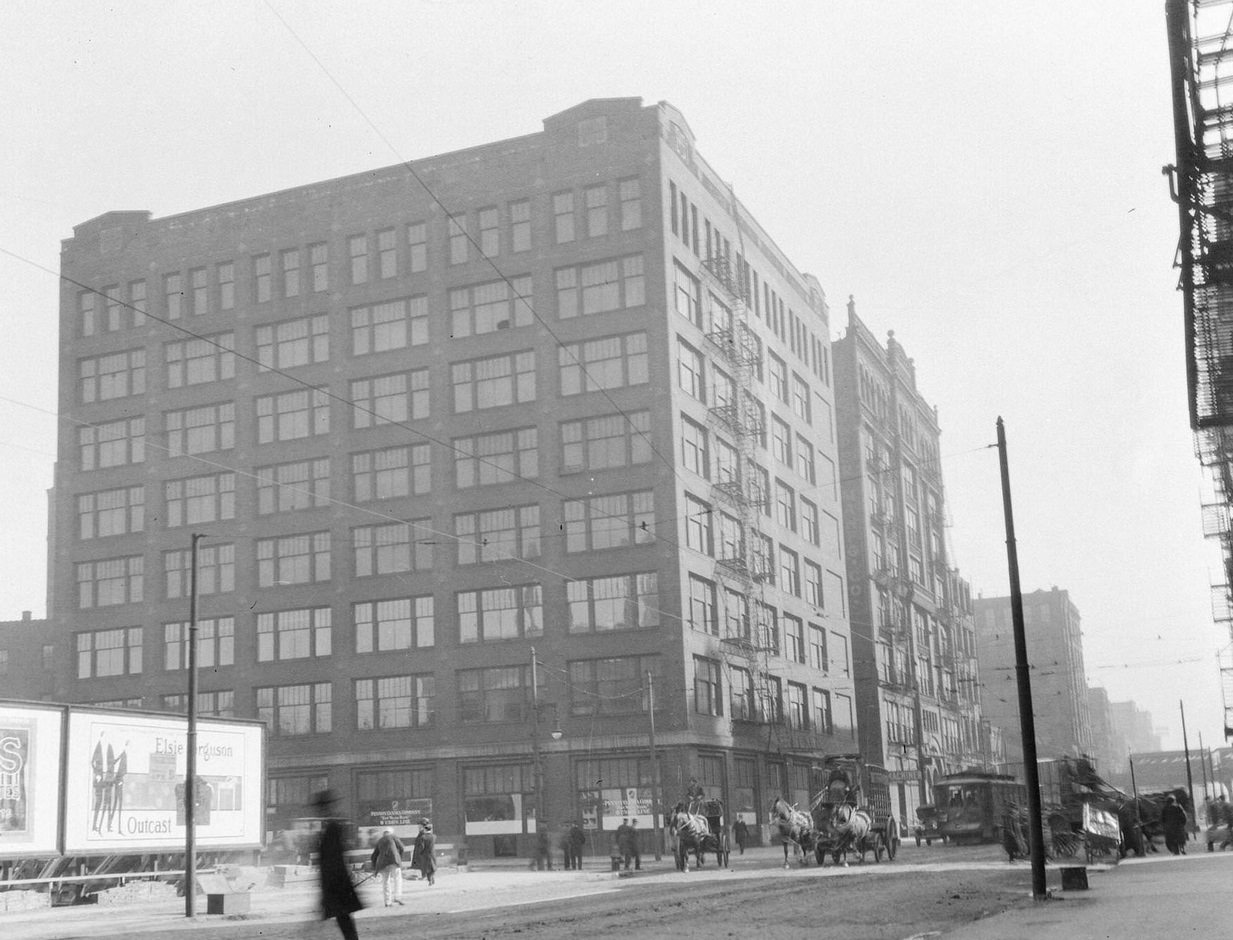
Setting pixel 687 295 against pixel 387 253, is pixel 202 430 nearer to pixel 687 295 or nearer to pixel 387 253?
pixel 387 253

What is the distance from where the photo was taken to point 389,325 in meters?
75.6

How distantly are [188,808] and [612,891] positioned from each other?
906cm

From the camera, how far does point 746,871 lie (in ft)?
134

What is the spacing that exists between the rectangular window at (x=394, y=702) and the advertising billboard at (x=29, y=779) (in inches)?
1439

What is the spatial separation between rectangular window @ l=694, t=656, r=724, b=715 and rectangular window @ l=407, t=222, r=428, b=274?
24.5 meters

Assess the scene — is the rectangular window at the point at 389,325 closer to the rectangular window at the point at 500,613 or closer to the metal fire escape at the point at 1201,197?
the rectangular window at the point at 500,613

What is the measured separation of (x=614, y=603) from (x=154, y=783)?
108 ft

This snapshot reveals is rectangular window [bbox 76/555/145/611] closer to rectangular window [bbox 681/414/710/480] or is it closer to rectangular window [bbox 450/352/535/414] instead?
rectangular window [bbox 450/352/535/414]

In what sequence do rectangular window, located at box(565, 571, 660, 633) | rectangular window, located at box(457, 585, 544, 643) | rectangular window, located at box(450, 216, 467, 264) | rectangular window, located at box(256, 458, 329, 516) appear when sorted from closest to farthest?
rectangular window, located at box(565, 571, 660, 633), rectangular window, located at box(457, 585, 544, 643), rectangular window, located at box(450, 216, 467, 264), rectangular window, located at box(256, 458, 329, 516)

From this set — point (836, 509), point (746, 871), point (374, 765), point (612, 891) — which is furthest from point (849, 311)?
point (612, 891)

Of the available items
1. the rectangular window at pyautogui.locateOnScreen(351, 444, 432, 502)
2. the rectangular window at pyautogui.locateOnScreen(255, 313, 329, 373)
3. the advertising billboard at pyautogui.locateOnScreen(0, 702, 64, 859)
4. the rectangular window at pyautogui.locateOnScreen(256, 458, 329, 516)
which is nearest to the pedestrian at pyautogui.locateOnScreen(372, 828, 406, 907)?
the advertising billboard at pyautogui.locateOnScreen(0, 702, 64, 859)

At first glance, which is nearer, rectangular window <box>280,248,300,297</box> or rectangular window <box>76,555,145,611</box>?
rectangular window <box>280,248,300,297</box>

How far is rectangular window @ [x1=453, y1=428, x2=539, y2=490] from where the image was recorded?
7119cm

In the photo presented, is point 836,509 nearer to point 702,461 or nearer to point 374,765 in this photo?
point 702,461
